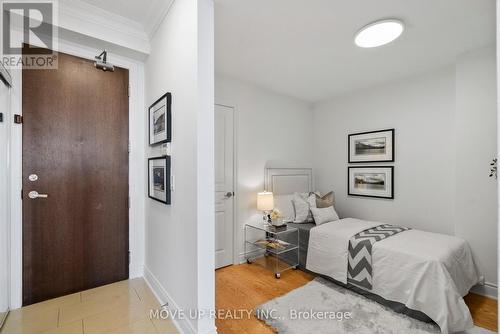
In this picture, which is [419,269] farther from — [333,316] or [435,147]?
[435,147]

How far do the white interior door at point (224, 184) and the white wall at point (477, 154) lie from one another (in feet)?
8.73

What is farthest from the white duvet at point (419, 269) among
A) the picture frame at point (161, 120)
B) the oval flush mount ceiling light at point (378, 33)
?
the picture frame at point (161, 120)

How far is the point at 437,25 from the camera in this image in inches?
80.7

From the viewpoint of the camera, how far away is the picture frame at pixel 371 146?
11.0 feet

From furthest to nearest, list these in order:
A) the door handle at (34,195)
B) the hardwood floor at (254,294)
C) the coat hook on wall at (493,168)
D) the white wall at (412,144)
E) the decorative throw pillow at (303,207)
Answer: the decorative throw pillow at (303,207) < the white wall at (412,144) < the coat hook on wall at (493,168) < the door handle at (34,195) < the hardwood floor at (254,294)

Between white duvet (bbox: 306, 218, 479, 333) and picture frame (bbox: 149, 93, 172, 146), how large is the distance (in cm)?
209

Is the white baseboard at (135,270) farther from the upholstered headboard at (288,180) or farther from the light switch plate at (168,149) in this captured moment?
the upholstered headboard at (288,180)

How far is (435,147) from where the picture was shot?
2.94m

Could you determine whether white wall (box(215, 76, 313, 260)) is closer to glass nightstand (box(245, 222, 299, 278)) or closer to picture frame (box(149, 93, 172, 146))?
glass nightstand (box(245, 222, 299, 278))

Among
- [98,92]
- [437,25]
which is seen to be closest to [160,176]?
[98,92]

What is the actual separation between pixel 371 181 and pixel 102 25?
3819 mm

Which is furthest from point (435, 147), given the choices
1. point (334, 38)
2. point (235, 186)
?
point (235, 186)

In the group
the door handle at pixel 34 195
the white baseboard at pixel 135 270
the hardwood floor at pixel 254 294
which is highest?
the door handle at pixel 34 195

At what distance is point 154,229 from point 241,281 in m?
1.17
